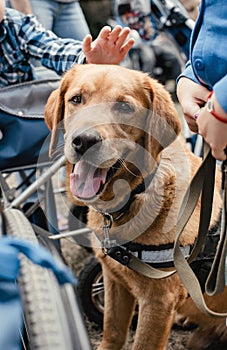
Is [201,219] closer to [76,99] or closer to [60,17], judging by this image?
[76,99]

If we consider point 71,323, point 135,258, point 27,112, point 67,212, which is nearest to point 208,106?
point 71,323

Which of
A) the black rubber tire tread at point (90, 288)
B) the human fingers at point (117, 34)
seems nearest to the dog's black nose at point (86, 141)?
the human fingers at point (117, 34)

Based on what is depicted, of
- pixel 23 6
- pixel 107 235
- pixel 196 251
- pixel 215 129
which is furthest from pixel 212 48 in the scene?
pixel 23 6

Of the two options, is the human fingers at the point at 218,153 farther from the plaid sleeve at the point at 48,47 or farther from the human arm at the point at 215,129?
the plaid sleeve at the point at 48,47

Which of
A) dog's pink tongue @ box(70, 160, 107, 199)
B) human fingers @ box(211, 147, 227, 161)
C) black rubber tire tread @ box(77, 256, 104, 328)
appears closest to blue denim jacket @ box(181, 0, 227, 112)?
human fingers @ box(211, 147, 227, 161)

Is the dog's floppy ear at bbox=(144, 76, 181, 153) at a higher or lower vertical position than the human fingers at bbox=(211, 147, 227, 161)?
lower

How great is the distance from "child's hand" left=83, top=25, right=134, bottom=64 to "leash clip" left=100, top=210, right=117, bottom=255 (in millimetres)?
610

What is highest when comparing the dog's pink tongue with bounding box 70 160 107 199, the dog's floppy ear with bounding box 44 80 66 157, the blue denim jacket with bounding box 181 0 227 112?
the blue denim jacket with bounding box 181 0 227 112

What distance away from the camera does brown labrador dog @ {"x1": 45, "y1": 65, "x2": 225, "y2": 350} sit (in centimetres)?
183

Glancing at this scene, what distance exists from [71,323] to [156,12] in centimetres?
292

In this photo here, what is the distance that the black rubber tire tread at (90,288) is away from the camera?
254 centimetres

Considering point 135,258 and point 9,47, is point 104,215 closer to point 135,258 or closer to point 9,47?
point 135,258

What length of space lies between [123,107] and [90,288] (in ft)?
3.33

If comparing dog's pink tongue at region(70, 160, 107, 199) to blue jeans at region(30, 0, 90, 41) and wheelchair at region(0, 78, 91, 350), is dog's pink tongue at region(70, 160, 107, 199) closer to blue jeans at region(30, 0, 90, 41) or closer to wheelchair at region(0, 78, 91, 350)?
wheelchair at region(0, 78, 91, 350)
